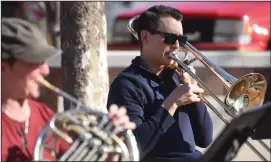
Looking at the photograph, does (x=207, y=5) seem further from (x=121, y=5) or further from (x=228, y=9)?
(x=121, y=5)

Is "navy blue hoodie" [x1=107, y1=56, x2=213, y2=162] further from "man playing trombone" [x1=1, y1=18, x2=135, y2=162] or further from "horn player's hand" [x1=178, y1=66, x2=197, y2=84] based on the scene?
"man playing trombone" [x1=1, y1=18, x2=135, y2=162]

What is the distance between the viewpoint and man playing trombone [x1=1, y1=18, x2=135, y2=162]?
3.07 meters

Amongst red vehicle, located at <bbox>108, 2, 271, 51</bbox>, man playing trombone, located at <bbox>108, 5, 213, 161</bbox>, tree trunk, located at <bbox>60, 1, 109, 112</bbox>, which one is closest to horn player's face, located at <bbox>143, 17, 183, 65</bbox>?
man playing trombone, located at <bbox>108, 5, 213, 161</bbox>

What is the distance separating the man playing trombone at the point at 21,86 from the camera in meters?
3.07

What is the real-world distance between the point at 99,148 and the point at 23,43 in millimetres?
482

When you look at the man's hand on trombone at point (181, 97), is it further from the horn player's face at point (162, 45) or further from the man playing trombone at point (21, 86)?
the man playing trombone at point (21, 86)

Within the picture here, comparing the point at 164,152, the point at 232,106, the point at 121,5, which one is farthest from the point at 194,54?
the point at 121,5

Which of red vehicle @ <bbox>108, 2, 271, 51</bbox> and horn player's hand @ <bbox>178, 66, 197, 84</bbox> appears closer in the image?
horn player's hand @ <bbox>178, 66, 197, 84</bbox>

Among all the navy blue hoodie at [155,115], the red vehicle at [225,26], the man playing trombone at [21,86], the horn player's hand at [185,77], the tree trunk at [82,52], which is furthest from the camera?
the red vehicle at [225,26]

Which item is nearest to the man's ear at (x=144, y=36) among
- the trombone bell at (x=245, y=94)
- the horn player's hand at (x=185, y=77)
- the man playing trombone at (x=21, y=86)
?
the horn player's hand at (x=185, y=77)

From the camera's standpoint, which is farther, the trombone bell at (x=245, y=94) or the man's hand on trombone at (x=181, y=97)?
the trombone bell at (x=245, y=94)

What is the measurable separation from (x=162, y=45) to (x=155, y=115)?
0.44 meters

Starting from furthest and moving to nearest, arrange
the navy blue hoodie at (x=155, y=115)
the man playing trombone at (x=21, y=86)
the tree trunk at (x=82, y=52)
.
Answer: the tree trunk at (x=82, y=52), the navy blue hoodie at (x=155, y=115), the man playing trombone at (x=21, y=86)

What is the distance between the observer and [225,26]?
9.18 metres
